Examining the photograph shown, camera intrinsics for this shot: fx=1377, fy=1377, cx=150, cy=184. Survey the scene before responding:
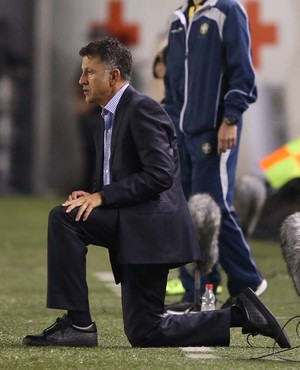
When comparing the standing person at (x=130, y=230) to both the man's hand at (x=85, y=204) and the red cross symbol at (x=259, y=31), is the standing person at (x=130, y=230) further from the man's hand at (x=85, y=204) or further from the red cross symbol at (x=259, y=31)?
the red cross symbol at (x=259, y=31)

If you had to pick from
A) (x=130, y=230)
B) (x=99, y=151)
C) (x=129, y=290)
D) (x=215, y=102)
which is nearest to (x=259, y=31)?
(x=215, y=102)

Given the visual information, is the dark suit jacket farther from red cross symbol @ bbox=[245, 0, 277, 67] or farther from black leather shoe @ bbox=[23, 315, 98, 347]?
red cross symbol @ bbox=[245, 0, 277, 67]

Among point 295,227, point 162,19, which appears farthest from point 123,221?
point 162,19

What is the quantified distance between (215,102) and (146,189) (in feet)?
5.03

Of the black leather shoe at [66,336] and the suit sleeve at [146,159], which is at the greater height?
the suit sleeve at [146,159]

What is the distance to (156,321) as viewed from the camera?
16.2ft

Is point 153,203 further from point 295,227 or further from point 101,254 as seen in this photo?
point 101,254

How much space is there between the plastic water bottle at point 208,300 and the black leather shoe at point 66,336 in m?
0.99

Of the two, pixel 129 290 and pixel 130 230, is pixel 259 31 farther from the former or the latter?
pixel 130 230

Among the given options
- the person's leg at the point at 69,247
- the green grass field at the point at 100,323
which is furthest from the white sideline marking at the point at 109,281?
the person's leg at the point at 69,247

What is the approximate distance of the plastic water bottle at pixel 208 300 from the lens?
5.85 metres

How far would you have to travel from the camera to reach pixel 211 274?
6.33m

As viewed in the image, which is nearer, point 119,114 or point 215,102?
point 119,114

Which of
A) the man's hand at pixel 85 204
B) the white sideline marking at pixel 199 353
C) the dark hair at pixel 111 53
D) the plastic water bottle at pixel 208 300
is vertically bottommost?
the plastic water bottle at pixel 208 300
